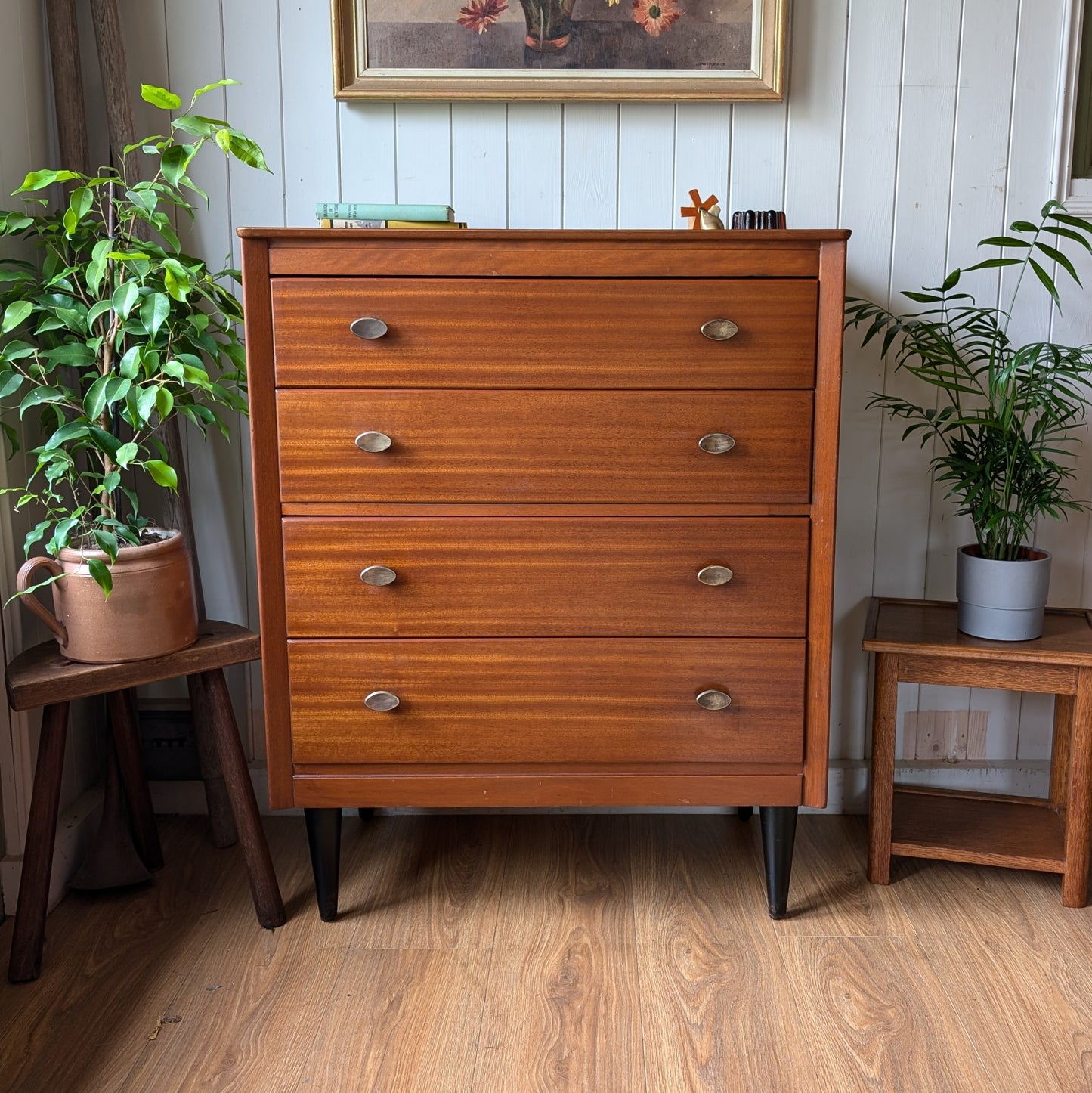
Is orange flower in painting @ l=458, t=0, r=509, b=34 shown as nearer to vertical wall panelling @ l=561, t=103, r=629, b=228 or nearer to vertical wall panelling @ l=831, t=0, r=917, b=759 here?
vertical wall panelling @ l=561, t=103, r=629, b=228

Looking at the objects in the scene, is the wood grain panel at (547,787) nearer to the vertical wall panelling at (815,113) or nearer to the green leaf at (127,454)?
the green leaf at (127,454)

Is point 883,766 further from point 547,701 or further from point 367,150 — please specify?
point 367,150

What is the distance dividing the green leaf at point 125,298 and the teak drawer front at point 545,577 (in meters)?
0.38

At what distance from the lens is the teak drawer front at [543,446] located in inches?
61.6

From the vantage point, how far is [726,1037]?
1468 mm

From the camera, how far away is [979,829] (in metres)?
1.93

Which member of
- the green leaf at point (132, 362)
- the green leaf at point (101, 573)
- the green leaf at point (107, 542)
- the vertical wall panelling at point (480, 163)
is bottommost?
the green leaf at point (101, 573)

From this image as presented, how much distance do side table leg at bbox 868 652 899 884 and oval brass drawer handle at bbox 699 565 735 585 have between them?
0.39 metres

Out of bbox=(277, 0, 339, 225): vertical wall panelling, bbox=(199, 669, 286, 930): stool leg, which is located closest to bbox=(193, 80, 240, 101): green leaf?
bbox=(277, 0, 339, 225): vertical wall panelling

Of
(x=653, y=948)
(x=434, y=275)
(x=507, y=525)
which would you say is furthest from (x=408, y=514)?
(x=653, y=948)

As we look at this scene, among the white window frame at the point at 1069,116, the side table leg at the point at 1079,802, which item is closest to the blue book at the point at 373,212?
the white window frame at the point at 1069,116

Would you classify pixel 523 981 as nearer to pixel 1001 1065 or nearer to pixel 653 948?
pixel 653 948

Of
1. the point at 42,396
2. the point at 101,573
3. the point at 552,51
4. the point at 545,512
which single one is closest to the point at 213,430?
the point at 42,396

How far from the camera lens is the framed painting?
1929mm
